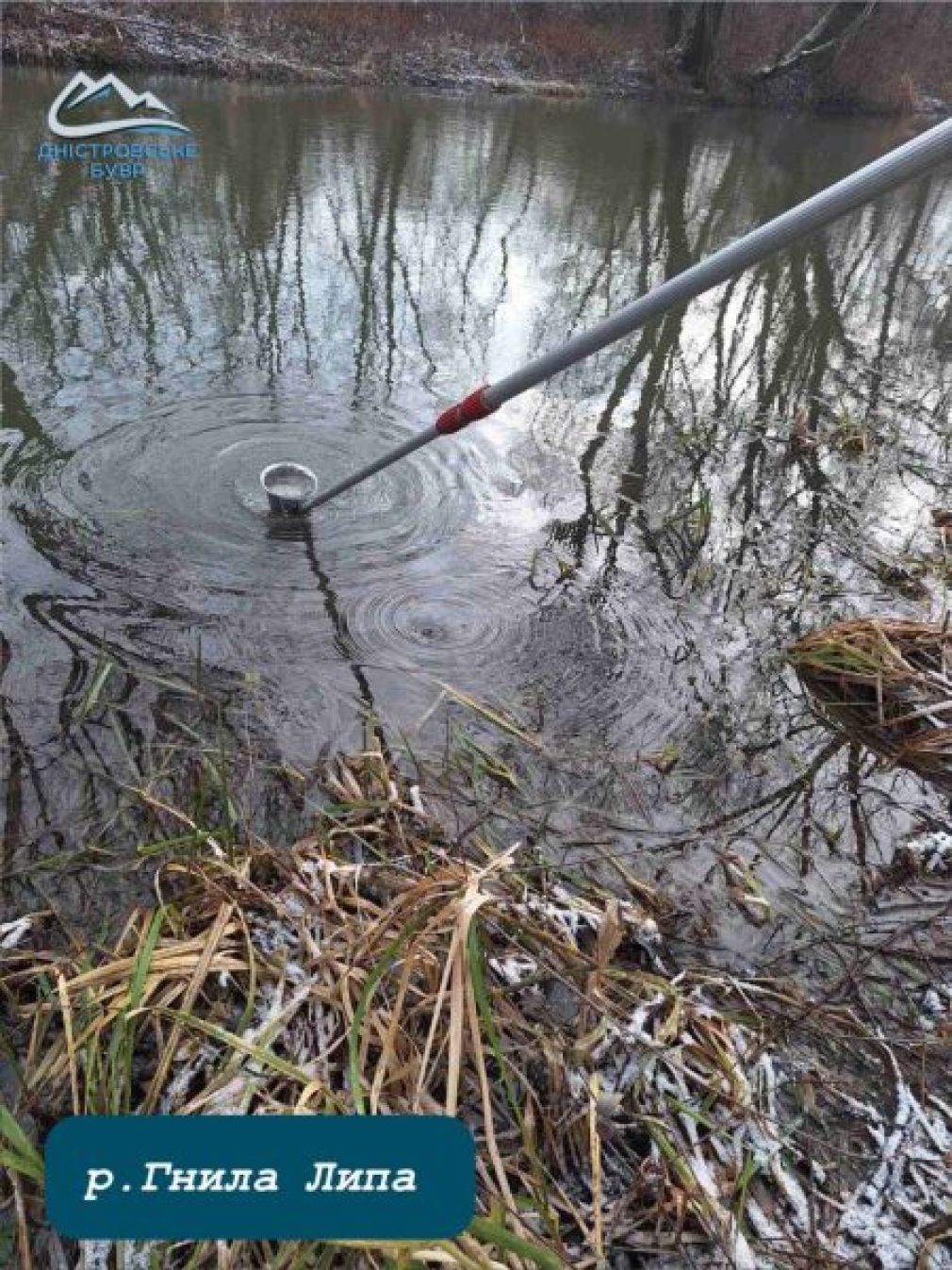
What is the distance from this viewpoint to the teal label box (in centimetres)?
160

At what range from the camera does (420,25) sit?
1574cm

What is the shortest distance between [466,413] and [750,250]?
1.21 meters

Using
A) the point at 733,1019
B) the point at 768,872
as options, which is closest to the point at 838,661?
the point at 768,872

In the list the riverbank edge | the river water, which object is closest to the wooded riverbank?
the riverbank edge

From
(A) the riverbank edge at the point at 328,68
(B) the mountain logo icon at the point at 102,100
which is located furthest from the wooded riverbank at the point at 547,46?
(B) the mountain logo icon at the point at 102,100

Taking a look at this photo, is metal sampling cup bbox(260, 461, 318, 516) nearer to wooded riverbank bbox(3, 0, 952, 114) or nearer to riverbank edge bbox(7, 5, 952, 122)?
riverbank edge bbox(7, 5, 952, 122)

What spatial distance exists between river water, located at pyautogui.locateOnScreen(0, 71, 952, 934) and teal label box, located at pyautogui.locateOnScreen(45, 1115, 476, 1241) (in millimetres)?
778

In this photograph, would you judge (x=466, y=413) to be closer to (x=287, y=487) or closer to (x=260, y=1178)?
(x=287, y=487)

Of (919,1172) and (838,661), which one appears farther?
(838,661)

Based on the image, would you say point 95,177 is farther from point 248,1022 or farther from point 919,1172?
point 919,1172

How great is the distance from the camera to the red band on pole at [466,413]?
3.27m

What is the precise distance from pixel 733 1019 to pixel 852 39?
2380 cm

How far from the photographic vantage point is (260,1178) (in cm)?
166

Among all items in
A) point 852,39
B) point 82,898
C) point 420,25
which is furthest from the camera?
point 852,39
